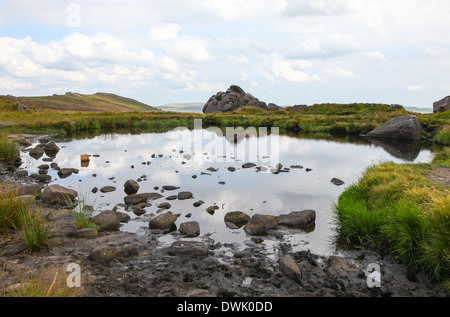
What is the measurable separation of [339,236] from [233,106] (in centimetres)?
9825

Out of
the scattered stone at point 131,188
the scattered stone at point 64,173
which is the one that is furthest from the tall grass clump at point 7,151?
the scattered stone at point 131,188

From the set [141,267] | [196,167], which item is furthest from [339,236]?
[196,167]

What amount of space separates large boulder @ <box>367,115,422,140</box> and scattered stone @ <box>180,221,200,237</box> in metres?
35.4

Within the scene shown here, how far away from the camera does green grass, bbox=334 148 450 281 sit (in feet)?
25.6

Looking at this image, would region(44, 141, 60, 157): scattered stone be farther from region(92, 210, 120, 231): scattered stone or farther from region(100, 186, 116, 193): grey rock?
region(92, 210, 120, 231): scattered stone

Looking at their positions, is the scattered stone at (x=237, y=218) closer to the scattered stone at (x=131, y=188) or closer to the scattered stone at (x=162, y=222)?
the scattered stone at (x=162, y=222)

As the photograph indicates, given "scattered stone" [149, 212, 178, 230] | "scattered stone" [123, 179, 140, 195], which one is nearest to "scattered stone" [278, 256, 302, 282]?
"scattered stone" [149, 212, 178, 230]

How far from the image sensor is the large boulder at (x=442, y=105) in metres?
59.3

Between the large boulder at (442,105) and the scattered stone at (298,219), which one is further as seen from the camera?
the large boulder at (442,105)

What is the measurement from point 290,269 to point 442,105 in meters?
67.2

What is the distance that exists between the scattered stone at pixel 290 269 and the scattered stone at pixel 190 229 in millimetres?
3706

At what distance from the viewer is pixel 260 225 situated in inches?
457

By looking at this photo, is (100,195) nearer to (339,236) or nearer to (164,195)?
(164,195)

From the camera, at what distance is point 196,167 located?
23766 mm
